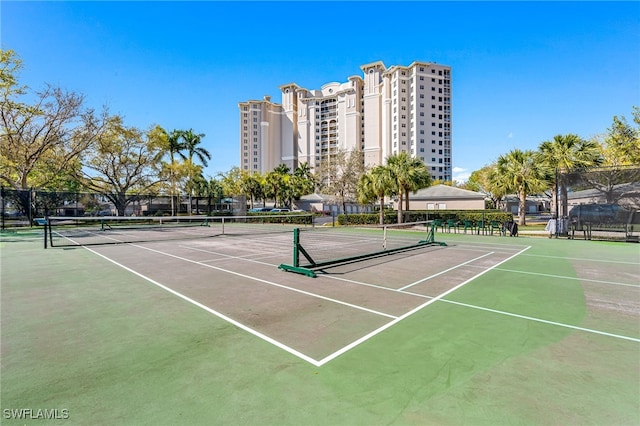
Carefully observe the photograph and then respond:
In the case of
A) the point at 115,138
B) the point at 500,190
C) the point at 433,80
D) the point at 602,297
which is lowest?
the point at 602,297

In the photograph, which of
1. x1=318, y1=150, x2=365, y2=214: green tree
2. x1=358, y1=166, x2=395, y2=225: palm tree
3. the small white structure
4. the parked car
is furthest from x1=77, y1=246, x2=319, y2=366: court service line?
x1=318, y1=150, x2=365, y2=214: green tree

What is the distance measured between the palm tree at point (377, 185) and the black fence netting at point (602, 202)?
13110 millimetres

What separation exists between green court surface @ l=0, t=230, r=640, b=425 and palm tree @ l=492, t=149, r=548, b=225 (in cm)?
2425

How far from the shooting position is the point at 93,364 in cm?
377

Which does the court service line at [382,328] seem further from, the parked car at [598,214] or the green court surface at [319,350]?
the parked car at [598,214]

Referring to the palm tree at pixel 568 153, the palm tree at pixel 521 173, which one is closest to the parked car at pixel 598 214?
the palm tree at pixel 568 153

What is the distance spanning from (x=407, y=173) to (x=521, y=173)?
11.3m

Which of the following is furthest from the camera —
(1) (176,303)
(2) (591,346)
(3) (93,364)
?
(1) (176,303)

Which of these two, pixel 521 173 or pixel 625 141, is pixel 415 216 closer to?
pixel 521 173

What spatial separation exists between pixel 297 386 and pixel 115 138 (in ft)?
131

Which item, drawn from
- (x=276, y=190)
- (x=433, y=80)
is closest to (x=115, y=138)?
(x=276, y=190)

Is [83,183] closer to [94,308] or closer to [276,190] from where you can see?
[276,190]

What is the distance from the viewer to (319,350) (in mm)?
4156

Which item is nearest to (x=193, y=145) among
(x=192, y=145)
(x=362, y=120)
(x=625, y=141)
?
(x=192, y=145)
